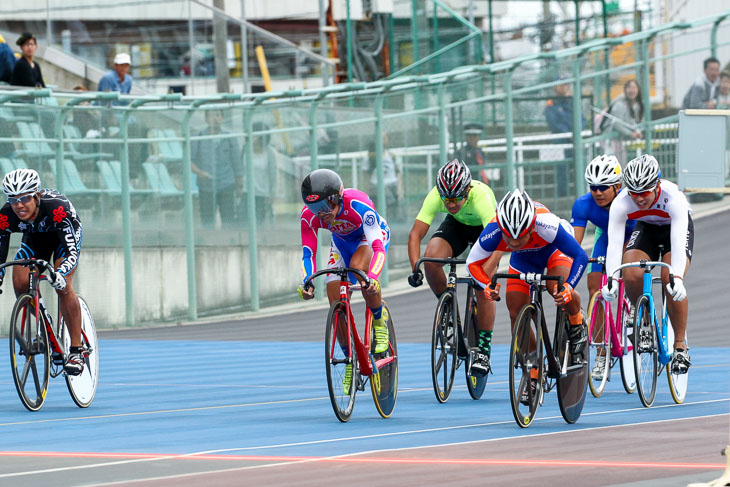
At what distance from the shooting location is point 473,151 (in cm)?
2109

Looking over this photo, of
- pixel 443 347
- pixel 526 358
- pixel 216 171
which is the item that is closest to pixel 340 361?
pixel 526 358

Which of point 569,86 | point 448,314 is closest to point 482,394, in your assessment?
point 448,314

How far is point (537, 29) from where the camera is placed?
90.4 ft

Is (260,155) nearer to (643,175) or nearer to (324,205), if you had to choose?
(643,175)

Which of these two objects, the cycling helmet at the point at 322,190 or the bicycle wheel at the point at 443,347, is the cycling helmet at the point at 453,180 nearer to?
the bicycle wheel at the point at 443,347

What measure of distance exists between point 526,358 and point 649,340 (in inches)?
58.6

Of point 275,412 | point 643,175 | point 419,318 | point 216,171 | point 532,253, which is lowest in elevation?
point 419,318

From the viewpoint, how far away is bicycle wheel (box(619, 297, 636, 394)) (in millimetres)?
9770

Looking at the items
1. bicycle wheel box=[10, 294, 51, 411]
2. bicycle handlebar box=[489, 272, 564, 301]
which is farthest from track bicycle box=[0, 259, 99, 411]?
bicycle handlebar box=[489, 272, 564, 301]

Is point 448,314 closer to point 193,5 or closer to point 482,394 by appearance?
point 482,394

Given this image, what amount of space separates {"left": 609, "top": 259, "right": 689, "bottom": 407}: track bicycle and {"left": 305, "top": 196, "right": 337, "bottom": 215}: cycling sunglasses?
1.91m

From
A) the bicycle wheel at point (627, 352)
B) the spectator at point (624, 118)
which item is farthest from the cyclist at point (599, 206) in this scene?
the spectator at point (624, 118)

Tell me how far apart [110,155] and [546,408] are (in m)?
10.6

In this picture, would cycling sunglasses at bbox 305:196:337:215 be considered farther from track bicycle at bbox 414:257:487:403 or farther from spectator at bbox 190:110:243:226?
spectator at bbox 190:110:243:226
